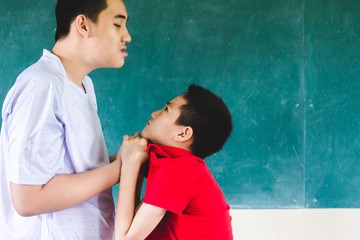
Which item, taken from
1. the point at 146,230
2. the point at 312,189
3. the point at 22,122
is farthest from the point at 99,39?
the point at 312,189

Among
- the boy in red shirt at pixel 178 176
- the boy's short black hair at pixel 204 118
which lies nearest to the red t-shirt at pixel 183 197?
the boy in red shirt at pixel 178 176

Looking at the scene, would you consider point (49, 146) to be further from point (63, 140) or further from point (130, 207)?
point (130, 207)

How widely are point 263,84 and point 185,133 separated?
1770mm

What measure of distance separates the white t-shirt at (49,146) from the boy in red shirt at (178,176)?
0.09m

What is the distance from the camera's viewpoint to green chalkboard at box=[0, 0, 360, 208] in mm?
2709

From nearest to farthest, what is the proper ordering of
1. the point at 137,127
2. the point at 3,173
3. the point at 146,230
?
the point at 3,173 < the point at 146,230 < the point at 137,127

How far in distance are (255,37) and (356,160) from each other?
1286mm

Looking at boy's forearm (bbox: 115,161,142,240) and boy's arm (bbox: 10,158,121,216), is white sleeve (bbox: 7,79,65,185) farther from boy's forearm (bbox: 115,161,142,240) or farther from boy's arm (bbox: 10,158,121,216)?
boy's forearm (bbox: 115,161,142,240)

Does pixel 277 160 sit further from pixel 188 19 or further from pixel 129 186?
pixel 129 186

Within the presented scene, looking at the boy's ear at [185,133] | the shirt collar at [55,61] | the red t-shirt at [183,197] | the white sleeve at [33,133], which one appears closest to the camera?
the white sleeve at [33,133]

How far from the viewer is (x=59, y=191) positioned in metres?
0.82

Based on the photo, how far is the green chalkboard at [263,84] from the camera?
271cm

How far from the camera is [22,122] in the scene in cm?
78

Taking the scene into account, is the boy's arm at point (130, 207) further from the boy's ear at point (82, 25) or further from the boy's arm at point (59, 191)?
the boy's ear at point (82, 25)
